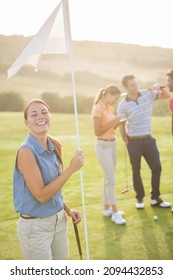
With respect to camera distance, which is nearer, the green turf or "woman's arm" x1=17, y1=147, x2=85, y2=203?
"woman's arm" x1=17, y1=147, x2=85, y2=203

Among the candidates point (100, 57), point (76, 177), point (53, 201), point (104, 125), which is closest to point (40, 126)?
point (53, 201)

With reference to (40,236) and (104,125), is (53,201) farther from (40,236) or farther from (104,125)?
(104,125)

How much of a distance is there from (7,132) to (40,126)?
189 inches

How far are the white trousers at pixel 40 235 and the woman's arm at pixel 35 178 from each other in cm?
12

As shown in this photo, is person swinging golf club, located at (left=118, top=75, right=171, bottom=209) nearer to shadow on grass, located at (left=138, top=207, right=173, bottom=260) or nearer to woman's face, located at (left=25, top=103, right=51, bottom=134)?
shadow on grass, located at (left=138, top=207, right=173, bottom=260)

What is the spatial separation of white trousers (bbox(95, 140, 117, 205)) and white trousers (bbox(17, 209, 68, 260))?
138 cm

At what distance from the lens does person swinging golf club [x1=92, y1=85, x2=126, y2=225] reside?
10.8 feet

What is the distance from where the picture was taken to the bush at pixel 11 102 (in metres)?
6.00

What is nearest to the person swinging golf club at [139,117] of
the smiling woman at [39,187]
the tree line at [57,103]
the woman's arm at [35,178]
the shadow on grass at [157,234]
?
the shadow on grass at [157,234]

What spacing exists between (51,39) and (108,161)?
1.44 m

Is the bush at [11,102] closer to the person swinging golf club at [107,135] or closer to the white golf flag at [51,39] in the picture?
the person swinging golf club at [107,135]

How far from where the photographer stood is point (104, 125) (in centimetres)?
333

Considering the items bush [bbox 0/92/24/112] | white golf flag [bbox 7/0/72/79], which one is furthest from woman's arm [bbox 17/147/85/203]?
bush [bbox 0/92/24/112]

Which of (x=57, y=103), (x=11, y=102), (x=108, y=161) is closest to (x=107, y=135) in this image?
(x=108, y=161)
